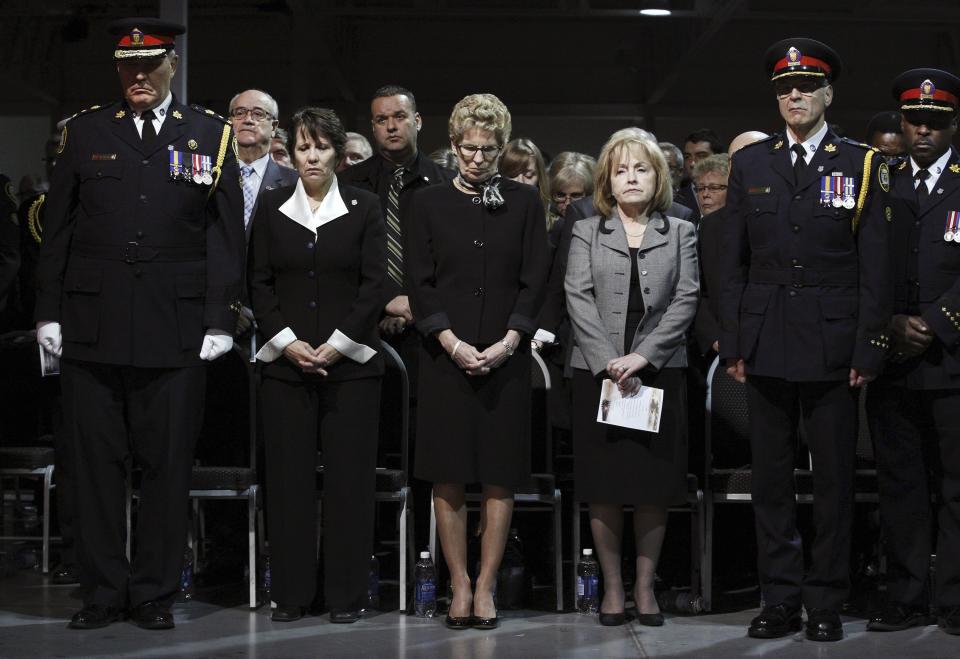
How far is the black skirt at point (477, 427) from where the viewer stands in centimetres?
461

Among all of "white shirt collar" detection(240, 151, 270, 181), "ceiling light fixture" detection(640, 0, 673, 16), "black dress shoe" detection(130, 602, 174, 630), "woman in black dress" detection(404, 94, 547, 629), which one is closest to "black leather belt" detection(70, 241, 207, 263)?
"woman in black dress" detection(404, 94, 547, 629)

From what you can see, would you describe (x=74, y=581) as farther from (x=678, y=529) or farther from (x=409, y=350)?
(x=678, y=529)

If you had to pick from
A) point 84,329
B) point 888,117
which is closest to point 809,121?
point 888,117

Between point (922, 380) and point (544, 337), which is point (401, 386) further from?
point (922, 380)

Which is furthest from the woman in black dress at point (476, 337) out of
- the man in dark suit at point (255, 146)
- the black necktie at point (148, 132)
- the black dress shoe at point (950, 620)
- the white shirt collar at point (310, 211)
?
the black dress shoe at point (950, 620)

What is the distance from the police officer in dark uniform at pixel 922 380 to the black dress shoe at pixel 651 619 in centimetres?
73

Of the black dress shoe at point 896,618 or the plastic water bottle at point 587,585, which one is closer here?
the black dress shoe at point 896,618

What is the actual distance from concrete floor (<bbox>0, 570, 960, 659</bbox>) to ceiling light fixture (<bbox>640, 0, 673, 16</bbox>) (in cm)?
875

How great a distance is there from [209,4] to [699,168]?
27.4 feet

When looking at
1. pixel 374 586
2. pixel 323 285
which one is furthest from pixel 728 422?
pixel 323 285

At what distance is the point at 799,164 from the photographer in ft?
14.8

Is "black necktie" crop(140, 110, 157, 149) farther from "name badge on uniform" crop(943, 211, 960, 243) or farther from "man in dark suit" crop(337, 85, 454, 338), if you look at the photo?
"name badge on uniform" crop(943, 211, 960, 243)

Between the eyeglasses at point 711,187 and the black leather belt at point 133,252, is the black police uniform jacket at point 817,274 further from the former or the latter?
the black leather belt at point 133,252

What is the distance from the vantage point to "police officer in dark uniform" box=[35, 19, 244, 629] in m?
4.47
